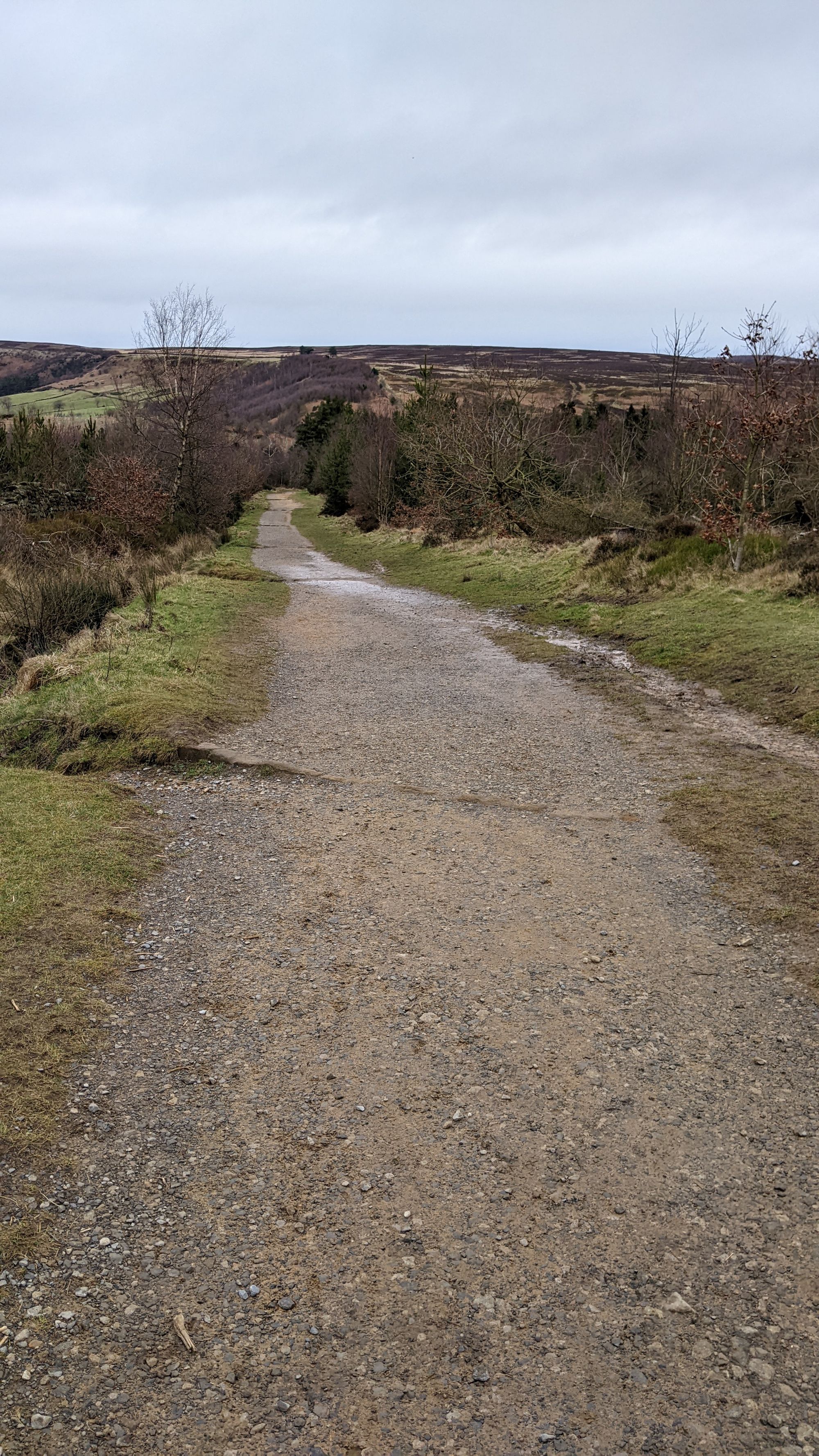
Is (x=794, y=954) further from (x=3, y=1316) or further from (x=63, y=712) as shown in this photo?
(x=63, y=712)

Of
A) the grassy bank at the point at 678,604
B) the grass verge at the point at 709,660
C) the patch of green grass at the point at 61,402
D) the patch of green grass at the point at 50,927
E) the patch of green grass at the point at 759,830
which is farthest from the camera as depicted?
the patch of green grass at the point at 61,402

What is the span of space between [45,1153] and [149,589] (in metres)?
14.2

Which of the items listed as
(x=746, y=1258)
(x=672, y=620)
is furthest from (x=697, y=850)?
(x=672, y=620)

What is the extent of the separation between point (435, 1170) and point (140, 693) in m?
6.72

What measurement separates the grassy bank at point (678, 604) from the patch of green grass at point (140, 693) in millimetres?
5134

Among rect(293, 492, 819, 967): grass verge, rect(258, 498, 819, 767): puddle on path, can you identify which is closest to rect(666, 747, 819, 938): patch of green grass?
rect(293, 492, 819, 967): grass verge

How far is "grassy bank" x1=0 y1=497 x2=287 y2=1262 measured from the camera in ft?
11.7

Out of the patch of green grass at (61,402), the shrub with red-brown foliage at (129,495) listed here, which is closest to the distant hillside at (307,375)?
the patch of green grass at (61,402)

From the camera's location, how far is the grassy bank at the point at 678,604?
9742 millimetres

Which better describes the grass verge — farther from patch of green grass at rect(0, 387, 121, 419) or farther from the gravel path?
patch of green grass at rect(0, 387, 121, 419)

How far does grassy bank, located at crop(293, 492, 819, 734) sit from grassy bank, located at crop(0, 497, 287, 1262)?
523cm

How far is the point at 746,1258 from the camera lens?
2.74 meters

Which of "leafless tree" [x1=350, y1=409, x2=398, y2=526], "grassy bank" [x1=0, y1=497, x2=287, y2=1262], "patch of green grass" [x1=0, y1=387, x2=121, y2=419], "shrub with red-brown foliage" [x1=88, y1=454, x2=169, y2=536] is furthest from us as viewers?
"patch of green grass" [x1=0, y1=387, x2=121, y2=419]

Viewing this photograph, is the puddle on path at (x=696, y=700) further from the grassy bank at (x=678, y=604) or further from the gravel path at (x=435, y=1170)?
the gravel path at (x=435, y=1170)
